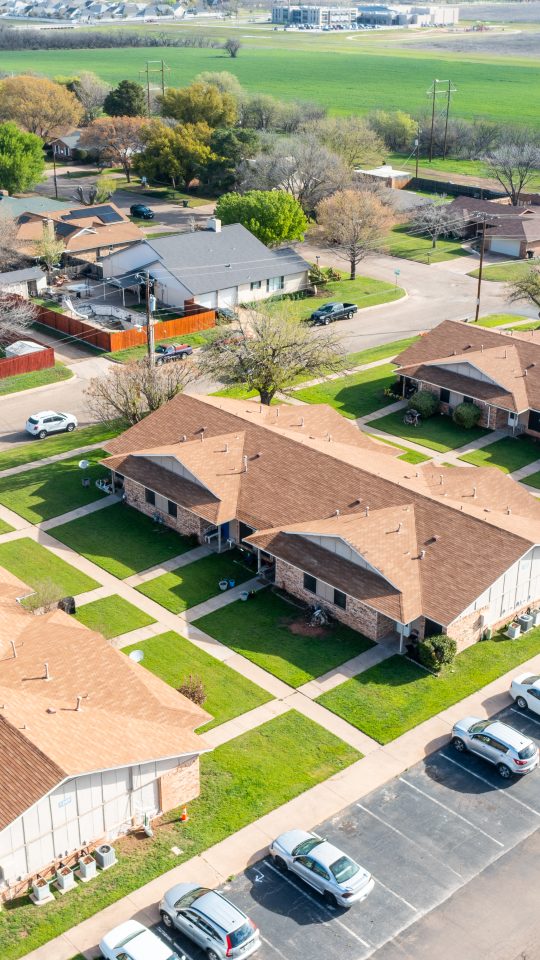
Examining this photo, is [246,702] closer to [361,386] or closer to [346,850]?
Answer: [346,850]

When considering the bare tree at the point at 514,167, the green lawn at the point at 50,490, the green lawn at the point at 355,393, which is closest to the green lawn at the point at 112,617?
the green lawn at the point at 50,490

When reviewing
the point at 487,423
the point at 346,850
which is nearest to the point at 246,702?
the point at 346,850

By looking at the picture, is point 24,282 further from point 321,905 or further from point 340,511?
point 321,905

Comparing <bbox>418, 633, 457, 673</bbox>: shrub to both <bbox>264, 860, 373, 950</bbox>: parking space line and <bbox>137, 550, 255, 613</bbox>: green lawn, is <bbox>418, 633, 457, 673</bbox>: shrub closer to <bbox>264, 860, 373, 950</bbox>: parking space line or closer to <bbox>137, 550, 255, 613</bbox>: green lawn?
<bbox>137, 550, 255, 613</bbox>: green lawn

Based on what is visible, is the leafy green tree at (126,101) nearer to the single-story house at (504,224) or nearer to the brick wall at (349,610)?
the single-story house at (504,224)

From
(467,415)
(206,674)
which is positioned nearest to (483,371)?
(467,415)
